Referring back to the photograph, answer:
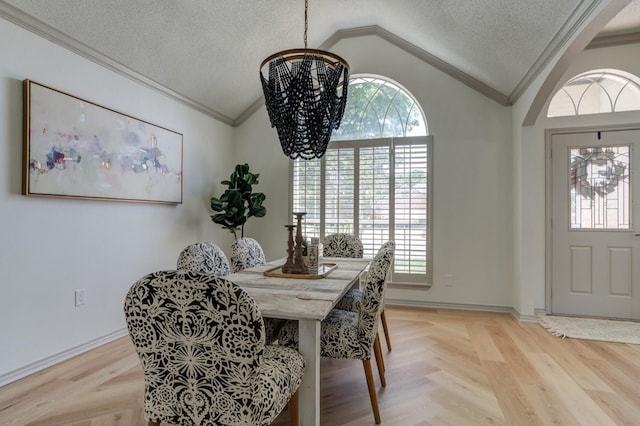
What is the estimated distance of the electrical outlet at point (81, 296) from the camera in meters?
2.67

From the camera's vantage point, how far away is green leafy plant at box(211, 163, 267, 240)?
161 inches

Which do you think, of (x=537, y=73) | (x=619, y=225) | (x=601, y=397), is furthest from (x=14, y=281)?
(x=619, y=225)

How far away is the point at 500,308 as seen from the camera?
3898 mm

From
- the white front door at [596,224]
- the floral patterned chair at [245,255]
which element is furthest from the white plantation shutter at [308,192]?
the white front door at [596,224]

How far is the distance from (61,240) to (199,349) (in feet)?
7.06

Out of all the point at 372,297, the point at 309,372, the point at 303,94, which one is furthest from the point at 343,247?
the point at 309,372

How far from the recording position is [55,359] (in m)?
2.49

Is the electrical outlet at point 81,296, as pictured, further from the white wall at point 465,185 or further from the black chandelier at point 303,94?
the white wall at point 465,185

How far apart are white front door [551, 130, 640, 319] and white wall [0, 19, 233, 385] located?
4.39 metres

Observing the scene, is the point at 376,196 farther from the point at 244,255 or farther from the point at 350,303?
the point at 244,255

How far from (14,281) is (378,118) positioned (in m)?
3.96

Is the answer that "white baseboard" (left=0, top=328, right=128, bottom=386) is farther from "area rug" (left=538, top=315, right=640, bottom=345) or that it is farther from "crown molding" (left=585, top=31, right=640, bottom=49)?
"crown molding" (left=585, top=31, right=640, bottom=49)

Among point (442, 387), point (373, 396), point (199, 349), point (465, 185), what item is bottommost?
point (442, 387)

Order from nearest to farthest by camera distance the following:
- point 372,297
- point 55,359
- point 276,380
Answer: point 276,380 < point 372,297 < point 55,359
